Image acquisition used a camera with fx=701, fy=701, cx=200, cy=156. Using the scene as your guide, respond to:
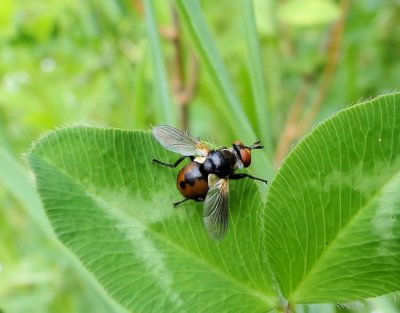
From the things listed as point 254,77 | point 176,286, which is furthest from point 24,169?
point 176,286

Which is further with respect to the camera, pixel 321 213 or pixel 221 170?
pixel 221 170

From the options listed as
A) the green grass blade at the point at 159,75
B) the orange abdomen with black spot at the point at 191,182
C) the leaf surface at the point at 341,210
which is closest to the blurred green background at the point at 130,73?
the green grass blade at the point at 159,75

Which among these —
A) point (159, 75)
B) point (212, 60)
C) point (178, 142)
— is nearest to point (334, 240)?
point (178, 142)

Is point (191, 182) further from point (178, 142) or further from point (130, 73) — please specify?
point (130, 73)

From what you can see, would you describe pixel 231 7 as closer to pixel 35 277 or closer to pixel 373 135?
Answer: pixel 35 277

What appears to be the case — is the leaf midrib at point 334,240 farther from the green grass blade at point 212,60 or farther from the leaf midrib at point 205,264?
the green grass blade at point 212,60

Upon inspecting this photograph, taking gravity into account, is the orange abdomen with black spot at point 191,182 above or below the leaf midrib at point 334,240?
above
